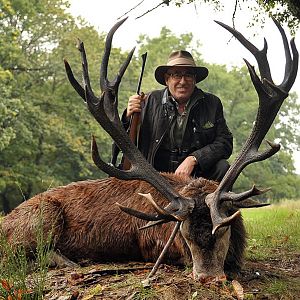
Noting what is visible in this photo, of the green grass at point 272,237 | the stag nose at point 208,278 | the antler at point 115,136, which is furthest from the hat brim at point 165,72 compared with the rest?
the stag nose at point 208,278

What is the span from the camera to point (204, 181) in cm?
534

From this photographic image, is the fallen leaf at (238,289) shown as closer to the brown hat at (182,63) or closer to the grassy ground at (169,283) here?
the grassy ground at (169,283)

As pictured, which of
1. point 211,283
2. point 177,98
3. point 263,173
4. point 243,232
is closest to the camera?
point 211,283

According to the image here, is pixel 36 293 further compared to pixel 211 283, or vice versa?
pixel 211 283

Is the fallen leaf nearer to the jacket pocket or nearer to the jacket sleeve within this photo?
the jacket sleeve

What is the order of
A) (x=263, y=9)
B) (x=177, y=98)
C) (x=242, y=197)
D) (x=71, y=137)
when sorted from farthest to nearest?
(x=71, y=137) → (x=263, y=9) → (x=177, y=98) → (x=242, y=197)

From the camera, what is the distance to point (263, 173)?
4244cm

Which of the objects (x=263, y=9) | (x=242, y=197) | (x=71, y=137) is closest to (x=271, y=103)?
(x=242, y=197)

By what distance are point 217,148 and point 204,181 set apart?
1.06m

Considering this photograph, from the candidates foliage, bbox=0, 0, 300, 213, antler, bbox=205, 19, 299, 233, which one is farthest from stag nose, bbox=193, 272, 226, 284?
foliage, bbox=0, 0, 300, 213

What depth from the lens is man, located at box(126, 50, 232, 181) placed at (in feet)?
21.4

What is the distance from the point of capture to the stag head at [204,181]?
4562mm

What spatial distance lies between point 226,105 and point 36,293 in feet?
137

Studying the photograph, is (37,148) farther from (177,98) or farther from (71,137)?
(177,98)
